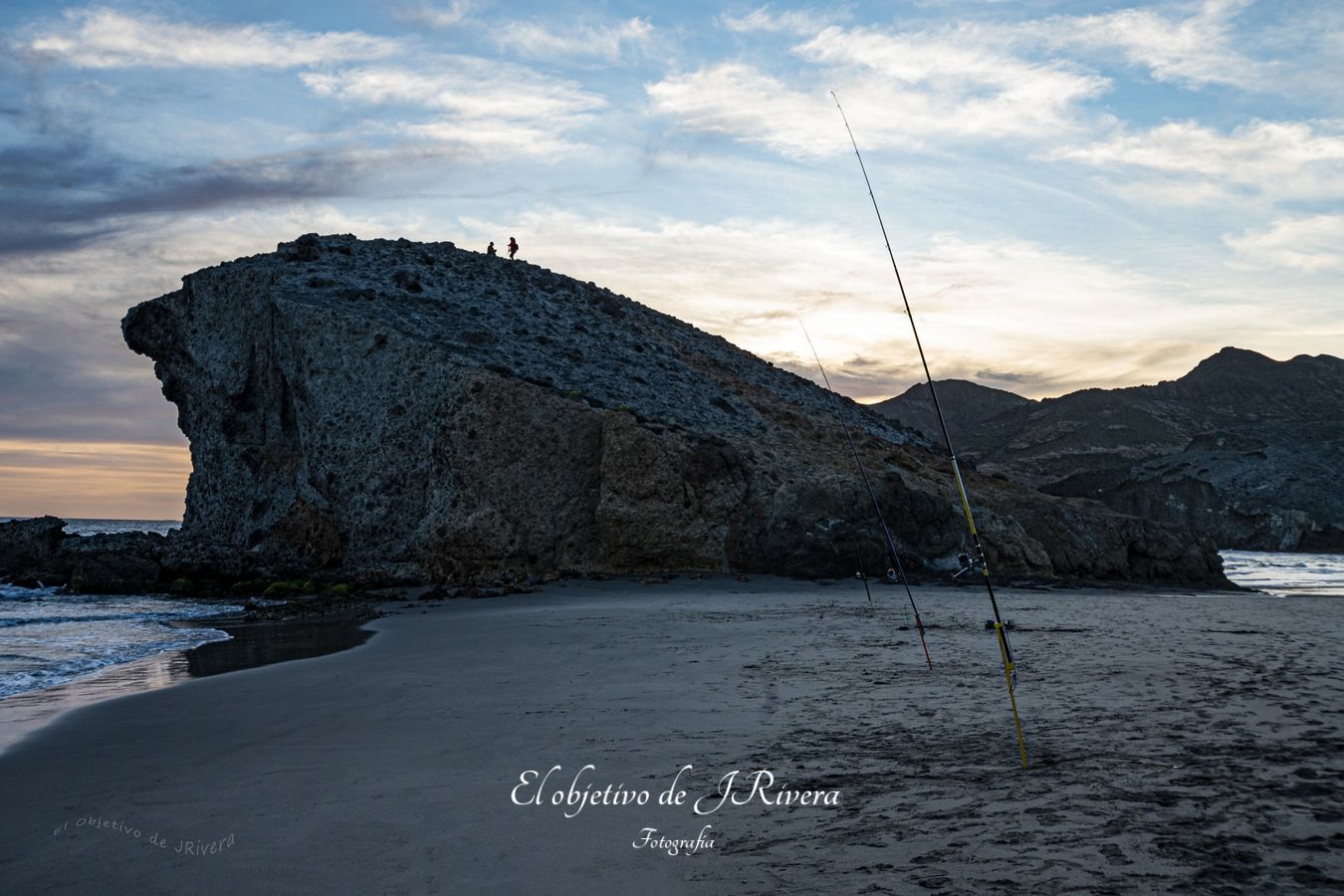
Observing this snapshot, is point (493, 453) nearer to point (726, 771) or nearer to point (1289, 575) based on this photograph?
point (726, 771)

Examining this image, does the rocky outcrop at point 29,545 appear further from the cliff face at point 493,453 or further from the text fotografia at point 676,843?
the text fotografia at point 676,843

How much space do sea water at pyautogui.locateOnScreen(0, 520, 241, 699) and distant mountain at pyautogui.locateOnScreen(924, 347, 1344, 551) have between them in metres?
56.7

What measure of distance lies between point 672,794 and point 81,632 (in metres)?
16.2

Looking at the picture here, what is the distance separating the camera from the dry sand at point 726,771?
3727mm

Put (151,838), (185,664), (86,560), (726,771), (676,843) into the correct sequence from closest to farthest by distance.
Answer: (676,843) → (151,838) → (726,771) → (185,664) → (86,560)

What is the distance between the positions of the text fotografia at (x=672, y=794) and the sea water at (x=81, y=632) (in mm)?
8548

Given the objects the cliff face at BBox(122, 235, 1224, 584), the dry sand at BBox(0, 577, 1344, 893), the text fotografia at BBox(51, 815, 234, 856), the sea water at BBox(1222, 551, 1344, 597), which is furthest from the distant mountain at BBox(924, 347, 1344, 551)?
the text fotografia at BBox(51, 815, 234, 856)

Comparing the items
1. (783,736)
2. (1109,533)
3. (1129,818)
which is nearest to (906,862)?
(1129,818)

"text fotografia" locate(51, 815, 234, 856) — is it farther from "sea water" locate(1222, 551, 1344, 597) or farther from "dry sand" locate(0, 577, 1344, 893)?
"sea water" locate(1222, 551, 1344, 597)

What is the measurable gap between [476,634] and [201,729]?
5978 millimetres

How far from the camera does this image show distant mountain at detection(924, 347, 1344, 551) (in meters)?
53.7

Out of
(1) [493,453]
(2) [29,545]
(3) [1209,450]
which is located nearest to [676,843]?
(1) [493,453]

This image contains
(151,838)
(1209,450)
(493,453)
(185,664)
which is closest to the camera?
(151,838)

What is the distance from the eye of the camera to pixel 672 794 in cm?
499
